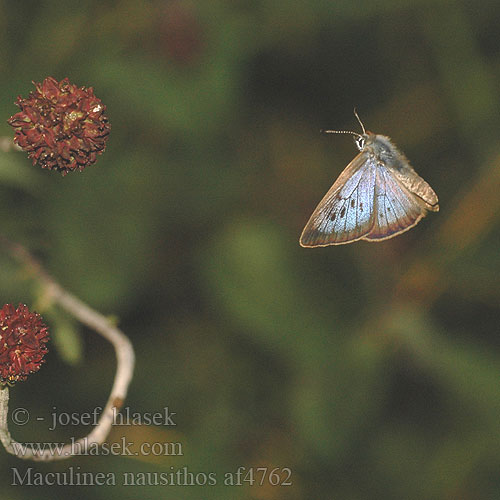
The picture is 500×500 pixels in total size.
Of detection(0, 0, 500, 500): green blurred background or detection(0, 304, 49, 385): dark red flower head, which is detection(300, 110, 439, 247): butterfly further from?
detection(0, 0, 500, 500): green blurred background

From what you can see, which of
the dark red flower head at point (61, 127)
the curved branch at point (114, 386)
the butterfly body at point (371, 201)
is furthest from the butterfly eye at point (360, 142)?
the curved branch at point (114, 386)

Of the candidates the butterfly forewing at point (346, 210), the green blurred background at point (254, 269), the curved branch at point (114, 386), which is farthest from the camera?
the green blurred background at point (254, 269)

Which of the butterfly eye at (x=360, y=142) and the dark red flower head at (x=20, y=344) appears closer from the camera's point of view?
the dark red flower head at (x=20, y=344)

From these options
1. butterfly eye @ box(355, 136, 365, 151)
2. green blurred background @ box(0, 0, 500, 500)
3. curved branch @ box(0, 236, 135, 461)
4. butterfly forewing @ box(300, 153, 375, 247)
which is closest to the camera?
curved branch @ box(0, 236, 135, 461)

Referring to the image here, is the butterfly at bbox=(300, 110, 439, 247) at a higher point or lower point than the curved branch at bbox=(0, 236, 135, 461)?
higher

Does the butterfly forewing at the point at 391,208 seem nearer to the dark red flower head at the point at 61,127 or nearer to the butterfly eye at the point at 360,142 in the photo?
the butterfly eye at the point at 360,142

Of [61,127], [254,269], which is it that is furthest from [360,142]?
[254,269]

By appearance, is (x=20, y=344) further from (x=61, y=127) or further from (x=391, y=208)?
(x=391, y=208)

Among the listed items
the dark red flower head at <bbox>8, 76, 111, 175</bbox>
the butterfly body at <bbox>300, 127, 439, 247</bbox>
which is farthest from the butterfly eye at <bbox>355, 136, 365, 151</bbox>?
the dark red flower head at <bbox>8, 76, 111, 175</bbox>
